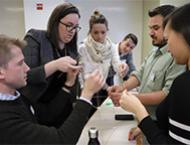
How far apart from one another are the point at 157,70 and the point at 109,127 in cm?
42

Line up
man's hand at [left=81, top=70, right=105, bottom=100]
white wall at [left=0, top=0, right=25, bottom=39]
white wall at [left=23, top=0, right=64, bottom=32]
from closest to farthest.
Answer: man's hand at [left=81, top=70, right=105, bottom=100] → white wall at [left=23, top=0, right=64, bottom=32] → white wall at [left=0, top=0, right=25, bottom=39]

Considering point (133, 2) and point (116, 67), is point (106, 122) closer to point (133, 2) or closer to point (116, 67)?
point (116, 67)

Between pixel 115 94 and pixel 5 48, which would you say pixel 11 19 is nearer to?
pixel 115 94

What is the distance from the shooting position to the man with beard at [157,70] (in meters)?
1.28

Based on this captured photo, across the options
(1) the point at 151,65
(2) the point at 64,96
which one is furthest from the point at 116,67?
(2) the point at 64,96

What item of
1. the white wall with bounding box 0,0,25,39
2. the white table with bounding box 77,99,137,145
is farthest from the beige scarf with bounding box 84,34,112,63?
the white wall with bounding box 0,0,25,39

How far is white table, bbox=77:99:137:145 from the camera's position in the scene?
1.19m

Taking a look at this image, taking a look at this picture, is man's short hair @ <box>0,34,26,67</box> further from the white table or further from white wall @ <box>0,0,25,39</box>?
white wall @ <box>0,0,25,39</box>

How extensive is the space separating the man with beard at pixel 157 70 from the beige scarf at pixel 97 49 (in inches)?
36.1

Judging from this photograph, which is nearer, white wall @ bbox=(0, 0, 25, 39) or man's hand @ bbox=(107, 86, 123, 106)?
man's hand @ bbox=(107, 86, 123, 106)

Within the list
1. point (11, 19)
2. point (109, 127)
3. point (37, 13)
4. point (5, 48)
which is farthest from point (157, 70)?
point (11, 19)

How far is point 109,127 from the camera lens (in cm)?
137

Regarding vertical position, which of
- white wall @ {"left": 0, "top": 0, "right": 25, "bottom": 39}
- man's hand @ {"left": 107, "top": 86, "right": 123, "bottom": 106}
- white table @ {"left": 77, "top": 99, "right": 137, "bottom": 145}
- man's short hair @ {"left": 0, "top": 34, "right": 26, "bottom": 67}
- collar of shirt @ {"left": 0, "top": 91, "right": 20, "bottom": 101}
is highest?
white wall @ {"left": 0, "top": 0, "right": 25, "bottom": 39}

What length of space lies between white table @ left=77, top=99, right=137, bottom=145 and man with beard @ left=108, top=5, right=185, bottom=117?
0.13 meters
